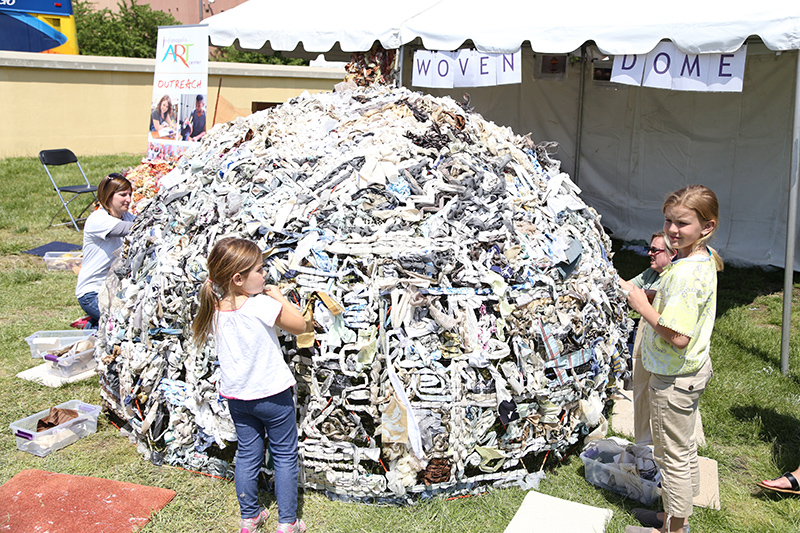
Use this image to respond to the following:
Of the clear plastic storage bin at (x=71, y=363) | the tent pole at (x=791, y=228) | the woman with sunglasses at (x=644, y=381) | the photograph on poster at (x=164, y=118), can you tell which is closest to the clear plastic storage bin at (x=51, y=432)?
the clear plastic storage bin at (x=71, y=363)

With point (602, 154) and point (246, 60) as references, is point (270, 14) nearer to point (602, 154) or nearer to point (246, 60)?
point (602, 154)

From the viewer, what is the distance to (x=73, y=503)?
336cm

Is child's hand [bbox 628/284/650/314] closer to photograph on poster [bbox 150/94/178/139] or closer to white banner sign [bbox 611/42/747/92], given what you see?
white banner sign [bbox 611/42/747/92]

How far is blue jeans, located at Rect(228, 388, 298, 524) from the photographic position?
302 centimetres

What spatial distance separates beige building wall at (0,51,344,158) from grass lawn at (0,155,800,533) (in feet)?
32.1

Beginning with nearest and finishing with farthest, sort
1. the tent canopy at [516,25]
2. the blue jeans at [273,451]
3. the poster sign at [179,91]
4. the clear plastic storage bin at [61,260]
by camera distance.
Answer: the blue jeans at [273,451]
the tent canopy at [516,25]
the clear plastic storage bin at [61,260]
the poster sign at [179,91]

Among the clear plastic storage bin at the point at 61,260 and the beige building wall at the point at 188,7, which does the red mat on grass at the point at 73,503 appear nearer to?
the clear plastic storage bin at the point at 61,260

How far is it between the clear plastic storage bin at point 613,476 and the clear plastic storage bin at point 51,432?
3019 mm

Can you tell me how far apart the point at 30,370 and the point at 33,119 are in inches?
483

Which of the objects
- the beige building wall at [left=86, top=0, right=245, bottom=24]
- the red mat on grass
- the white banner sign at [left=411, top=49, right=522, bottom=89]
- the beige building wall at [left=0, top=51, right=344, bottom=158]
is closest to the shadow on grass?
the red mat on grass

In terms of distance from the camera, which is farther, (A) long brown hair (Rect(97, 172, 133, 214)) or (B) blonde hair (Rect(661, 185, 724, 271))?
(A) long brown hair (Rect(97, 172, 133, 214))

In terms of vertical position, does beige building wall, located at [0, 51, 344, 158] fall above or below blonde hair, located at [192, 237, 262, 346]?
above

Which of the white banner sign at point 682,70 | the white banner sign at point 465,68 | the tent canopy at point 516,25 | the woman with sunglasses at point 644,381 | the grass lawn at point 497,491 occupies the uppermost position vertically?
the tent canopy at point 516,25

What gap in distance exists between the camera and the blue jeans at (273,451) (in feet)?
9.92
